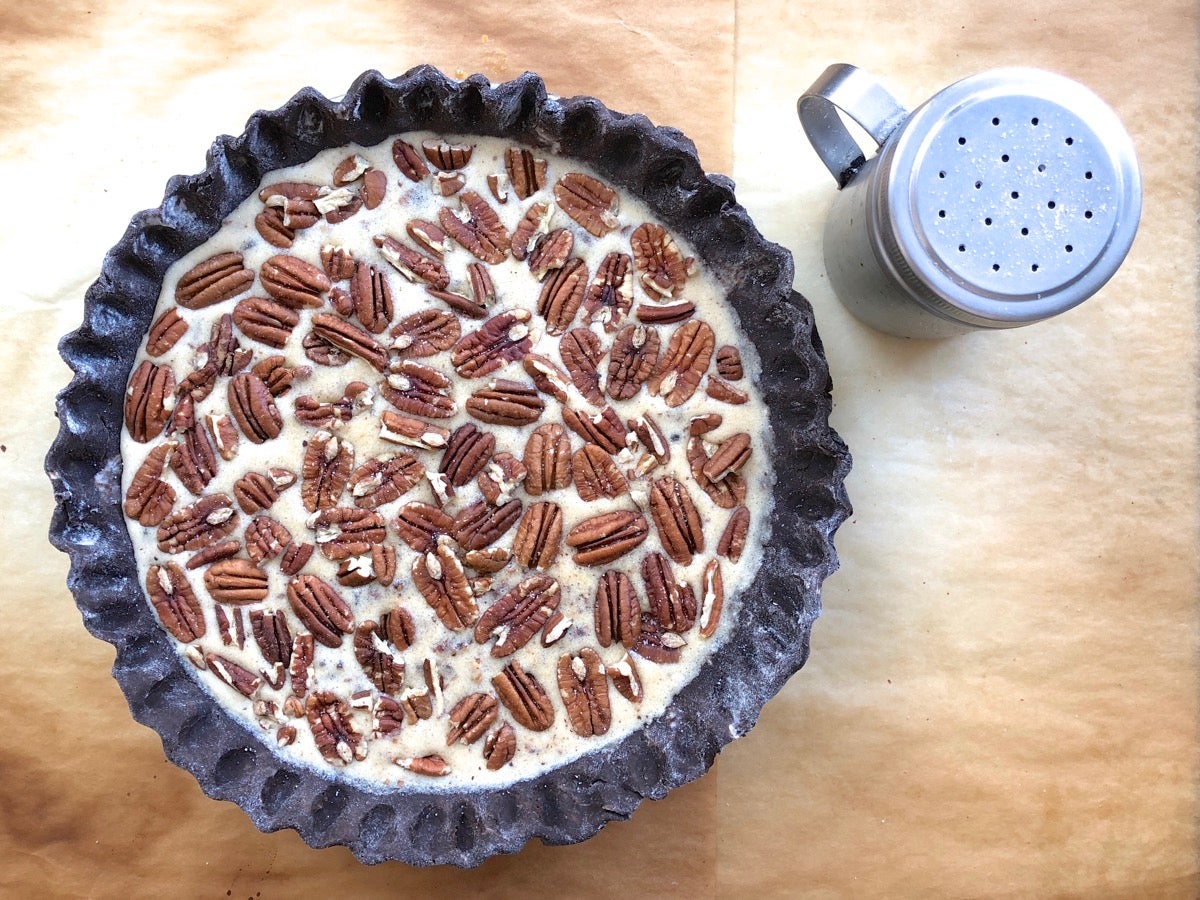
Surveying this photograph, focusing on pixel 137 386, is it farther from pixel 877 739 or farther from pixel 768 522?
pixel 877 739

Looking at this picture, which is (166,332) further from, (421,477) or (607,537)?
(607,537)

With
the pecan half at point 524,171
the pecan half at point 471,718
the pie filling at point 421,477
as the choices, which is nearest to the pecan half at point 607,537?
the pie filling at point 421,477

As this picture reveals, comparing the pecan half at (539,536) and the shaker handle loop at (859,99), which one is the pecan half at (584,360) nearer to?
the pecan half at (539,536)

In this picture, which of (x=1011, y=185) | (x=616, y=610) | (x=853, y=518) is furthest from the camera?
(x=853, y=518)

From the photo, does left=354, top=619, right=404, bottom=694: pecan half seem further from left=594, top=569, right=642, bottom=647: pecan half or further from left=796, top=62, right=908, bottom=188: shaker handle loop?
left=796, top=62, right=908, bottom=188: shaker handle loop

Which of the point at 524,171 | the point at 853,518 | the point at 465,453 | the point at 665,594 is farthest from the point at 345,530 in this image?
the point at 853,518

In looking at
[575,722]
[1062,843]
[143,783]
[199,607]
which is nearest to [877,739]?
[1062,843]

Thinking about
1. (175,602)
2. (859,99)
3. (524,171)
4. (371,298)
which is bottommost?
(175,602)
